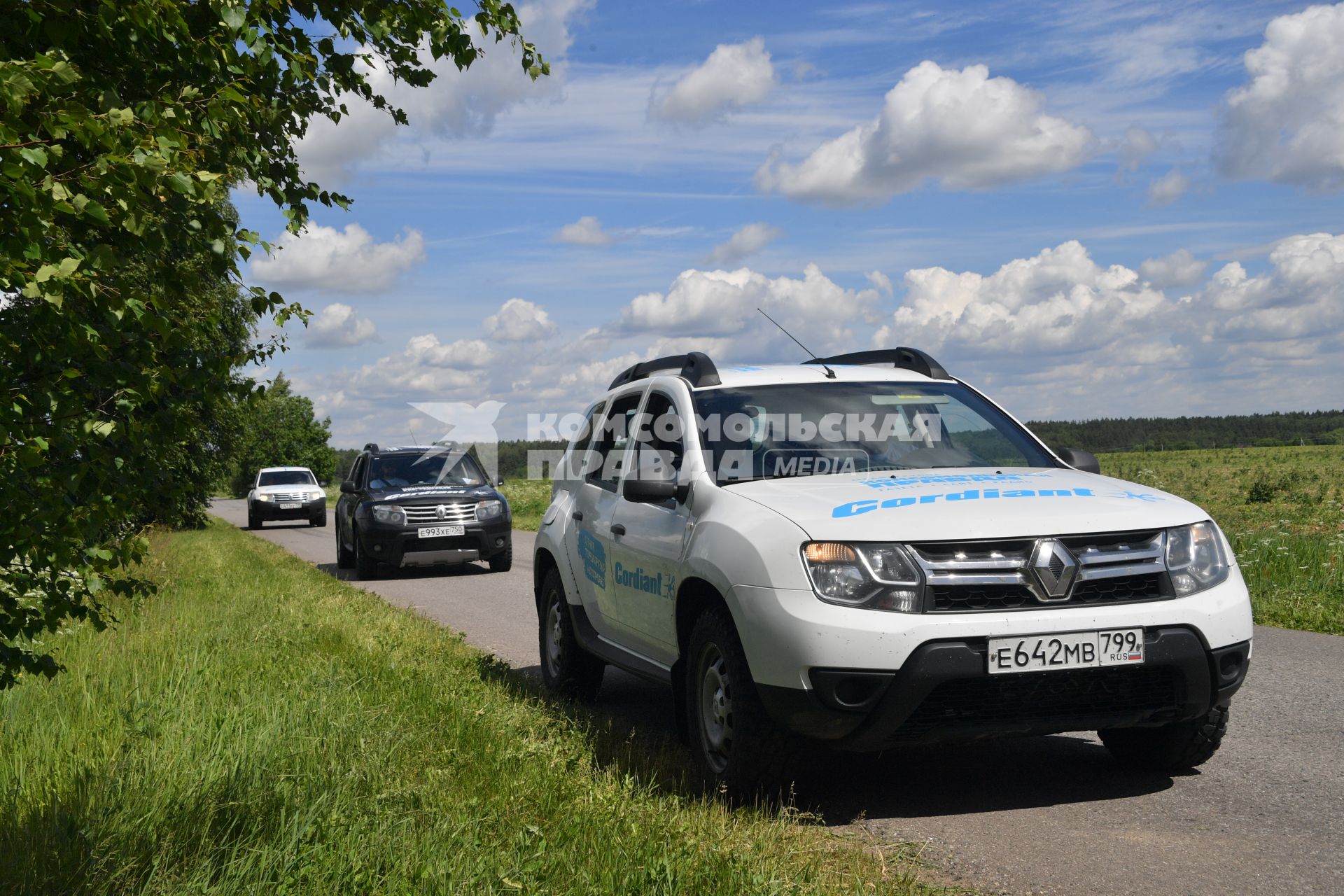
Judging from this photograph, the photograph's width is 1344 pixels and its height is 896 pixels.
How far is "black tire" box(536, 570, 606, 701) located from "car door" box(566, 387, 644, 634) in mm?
346

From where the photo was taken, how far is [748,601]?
4.58 metres

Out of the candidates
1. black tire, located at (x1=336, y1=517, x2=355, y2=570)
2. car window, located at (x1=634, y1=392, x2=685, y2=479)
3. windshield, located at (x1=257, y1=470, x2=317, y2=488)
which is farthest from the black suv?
windshield, located at (x1=257, y1=470, x2=317, y2=488)

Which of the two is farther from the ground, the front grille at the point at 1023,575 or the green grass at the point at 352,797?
the front grille at the point at 1023,575

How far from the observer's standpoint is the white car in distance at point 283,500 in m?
36.4

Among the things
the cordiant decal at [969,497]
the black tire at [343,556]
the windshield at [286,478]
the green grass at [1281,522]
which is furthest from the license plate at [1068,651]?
the windshield at [286,478]

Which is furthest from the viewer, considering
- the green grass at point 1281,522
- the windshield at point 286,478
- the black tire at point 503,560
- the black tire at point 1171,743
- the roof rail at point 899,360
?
the windshield at point 286,478

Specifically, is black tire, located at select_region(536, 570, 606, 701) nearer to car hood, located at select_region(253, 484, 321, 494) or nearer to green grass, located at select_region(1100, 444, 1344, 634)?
green grass, located at select_region(1100, 444, 1344, 634)

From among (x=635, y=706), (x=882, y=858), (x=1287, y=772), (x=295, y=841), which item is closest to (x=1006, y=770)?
(x=1287, y=772)

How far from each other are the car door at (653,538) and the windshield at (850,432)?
0.77 ft

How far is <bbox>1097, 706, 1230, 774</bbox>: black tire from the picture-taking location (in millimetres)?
5023

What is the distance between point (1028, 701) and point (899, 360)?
2.74m

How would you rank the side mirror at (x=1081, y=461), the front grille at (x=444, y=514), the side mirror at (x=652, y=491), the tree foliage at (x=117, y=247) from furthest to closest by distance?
1. the front grille at (x=444, y=514)
2. the side mirror at (x=1081, y=461)
3. the side mirror at (x=652, y=491)
4. the tree foliage at (x=117, y=247)

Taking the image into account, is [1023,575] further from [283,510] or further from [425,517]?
[283,510]

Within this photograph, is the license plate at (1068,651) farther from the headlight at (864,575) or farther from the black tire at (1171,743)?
the black tire at (1171,743)
